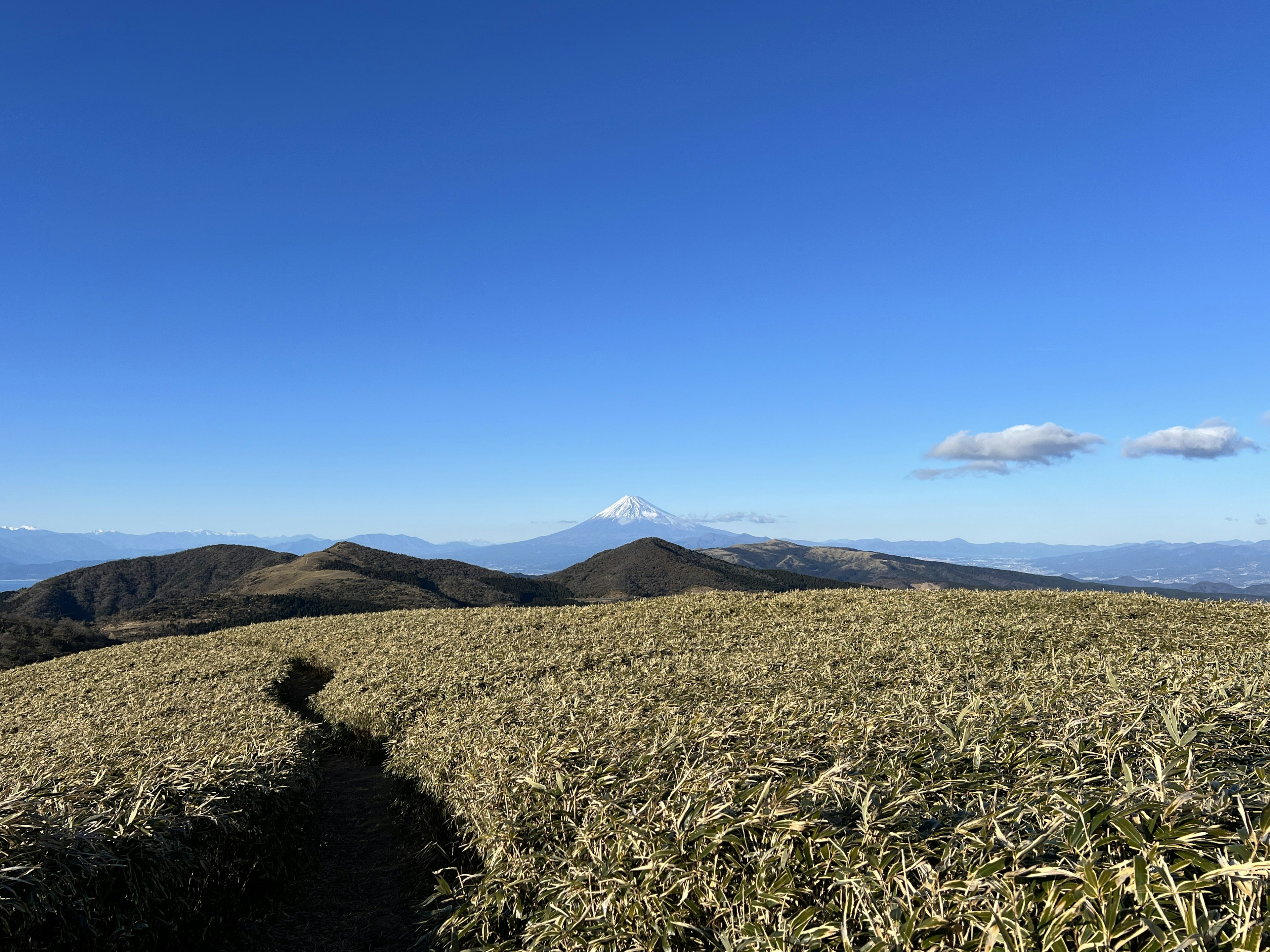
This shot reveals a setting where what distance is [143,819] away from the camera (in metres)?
5.16

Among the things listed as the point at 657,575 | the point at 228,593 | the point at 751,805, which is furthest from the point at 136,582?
the point at 751,805

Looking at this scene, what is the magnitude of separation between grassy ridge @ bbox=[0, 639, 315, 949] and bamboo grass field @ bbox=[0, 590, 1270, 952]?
3 cm

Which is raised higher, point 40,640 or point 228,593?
point 40,640

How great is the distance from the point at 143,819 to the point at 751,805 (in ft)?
15.9

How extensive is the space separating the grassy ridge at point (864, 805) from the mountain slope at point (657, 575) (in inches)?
4016

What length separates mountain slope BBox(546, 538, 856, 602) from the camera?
121562mm

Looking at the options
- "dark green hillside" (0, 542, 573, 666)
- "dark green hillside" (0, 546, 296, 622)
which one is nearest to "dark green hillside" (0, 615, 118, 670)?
"dark green hillside" (0, 542, 573, 666)

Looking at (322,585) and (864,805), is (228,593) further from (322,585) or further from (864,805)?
(864,805)

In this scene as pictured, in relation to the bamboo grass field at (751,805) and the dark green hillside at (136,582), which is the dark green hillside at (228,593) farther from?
the bamboo grass field at (751,805)

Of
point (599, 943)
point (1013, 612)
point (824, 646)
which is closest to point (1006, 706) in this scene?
point (599, 943)

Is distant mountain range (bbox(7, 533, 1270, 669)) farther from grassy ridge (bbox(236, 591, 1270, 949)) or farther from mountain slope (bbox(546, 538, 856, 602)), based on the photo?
grassy ridge (bbox(236, 591, 1270, 949))

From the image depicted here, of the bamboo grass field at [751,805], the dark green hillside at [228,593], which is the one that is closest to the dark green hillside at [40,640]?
the dark green hillside at [228,593]

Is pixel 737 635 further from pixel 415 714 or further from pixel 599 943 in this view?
pixel 599 943

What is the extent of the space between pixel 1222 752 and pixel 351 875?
340 inches
